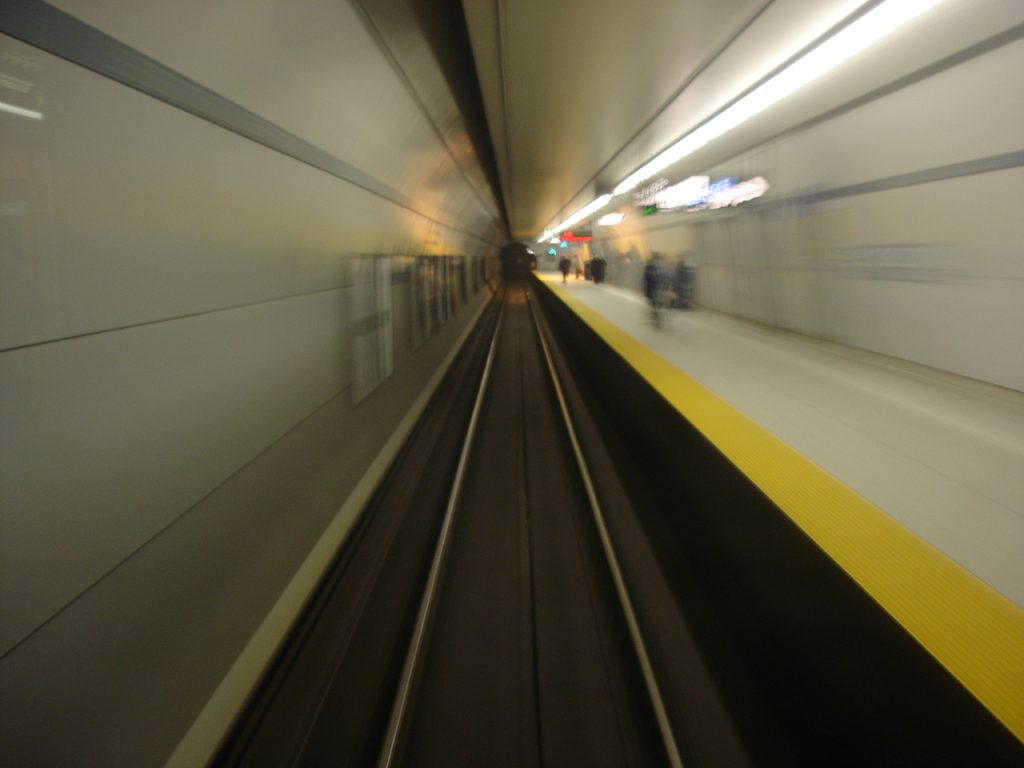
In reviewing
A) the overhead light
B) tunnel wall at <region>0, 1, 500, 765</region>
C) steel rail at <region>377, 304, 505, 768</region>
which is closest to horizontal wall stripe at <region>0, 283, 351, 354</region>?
tunnel wall at <region>0, 1, 500, 765</region>

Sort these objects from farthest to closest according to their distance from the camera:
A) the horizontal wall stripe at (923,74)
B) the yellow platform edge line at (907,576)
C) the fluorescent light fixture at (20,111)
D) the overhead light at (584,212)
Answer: the overhead light at (584,212), the horizontal wall stripe at (923,74), the yellow platform edge line at (907,576), the fluorescent light fixture at (20,111)

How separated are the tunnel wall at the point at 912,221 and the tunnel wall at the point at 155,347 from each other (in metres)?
5.18

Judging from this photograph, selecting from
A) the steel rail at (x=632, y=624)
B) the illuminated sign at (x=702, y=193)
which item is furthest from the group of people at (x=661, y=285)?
the steel rail at (x=632, y=624)

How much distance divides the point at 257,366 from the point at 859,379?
584 cm

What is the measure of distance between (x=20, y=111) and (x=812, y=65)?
590 centimetres

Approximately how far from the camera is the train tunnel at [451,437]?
4.87 ft

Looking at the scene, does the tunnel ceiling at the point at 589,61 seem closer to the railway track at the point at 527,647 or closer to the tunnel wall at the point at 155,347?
the tunnel wall at the point at 155,347

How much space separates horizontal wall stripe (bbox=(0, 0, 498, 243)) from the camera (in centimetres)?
134

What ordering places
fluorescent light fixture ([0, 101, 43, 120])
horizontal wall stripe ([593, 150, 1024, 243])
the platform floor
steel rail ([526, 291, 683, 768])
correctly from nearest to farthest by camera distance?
fluorescent light fixture ([0, 101, 43, 120])
steel rail ([526, 291, 683, 768])
the platform floor
horizontal wall stripe ([593, 150, 1024, 243])

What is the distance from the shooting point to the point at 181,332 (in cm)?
200

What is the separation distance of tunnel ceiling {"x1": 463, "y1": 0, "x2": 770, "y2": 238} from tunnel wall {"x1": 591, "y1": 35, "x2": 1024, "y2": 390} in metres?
2.08

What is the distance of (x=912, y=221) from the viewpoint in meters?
4.99

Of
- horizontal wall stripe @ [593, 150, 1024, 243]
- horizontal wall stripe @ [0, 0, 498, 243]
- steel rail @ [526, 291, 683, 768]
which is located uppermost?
horizontal wall stripe @ [593, 150, 1024, 243]

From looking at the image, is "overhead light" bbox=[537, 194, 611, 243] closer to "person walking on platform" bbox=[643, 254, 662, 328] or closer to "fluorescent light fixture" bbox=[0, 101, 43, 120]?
"person walking on platform" bbox=[643, 254, 662, 328]
